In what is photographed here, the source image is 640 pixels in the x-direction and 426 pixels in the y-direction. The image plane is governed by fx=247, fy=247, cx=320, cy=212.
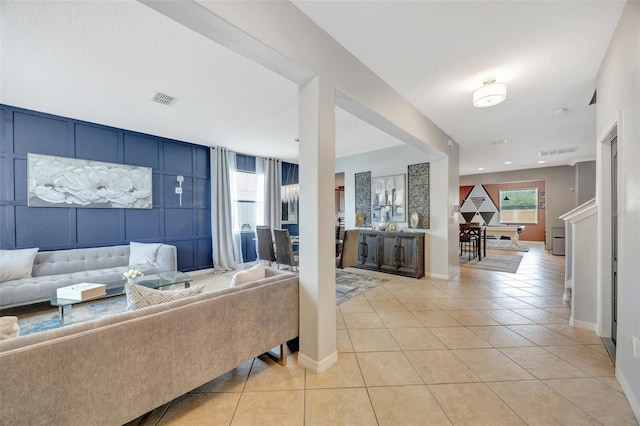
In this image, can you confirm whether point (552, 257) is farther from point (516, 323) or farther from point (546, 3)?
point (546, 3)

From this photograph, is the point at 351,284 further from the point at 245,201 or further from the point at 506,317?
the point at 245,201

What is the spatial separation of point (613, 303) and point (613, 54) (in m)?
2.20

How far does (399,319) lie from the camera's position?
2914 mm

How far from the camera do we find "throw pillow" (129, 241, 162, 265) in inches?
159

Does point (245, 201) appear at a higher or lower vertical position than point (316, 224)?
higher

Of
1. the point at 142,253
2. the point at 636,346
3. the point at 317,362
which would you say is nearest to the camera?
the point at 636,346

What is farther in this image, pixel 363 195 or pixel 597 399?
pixel 363 195

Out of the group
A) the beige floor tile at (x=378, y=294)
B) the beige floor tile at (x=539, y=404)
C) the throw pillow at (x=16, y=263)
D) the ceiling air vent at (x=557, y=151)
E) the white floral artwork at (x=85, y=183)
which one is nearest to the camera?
the beige floor tile at (x=539, y=404)

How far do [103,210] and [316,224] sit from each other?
417 cm

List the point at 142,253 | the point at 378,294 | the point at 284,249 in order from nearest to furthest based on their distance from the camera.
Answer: the point at 378,294
the point at 142,253
the point at 284,249

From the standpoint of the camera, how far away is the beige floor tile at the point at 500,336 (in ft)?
7.66

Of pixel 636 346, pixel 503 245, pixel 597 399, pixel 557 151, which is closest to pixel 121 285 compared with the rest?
pixel 597 399

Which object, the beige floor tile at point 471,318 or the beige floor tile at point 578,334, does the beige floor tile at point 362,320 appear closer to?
the beige floor tile at point 471,318

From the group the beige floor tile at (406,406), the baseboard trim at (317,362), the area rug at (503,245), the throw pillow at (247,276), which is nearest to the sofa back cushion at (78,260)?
the throw pillow at (247,276)
